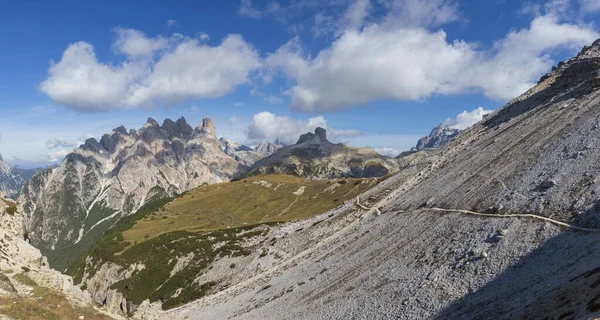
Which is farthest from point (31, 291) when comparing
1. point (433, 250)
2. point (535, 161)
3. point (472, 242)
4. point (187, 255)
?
point (187, 255)

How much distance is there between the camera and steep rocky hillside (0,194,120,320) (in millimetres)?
27625

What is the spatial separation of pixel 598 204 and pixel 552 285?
1599 centimetres

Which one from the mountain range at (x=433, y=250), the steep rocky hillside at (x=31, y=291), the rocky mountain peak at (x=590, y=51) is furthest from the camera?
the rocky mountain peak at (x=590, y=51)

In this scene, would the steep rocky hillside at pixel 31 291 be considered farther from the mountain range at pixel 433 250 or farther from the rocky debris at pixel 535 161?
the rocky debris at pixel 535 161

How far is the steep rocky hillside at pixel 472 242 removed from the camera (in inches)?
1359

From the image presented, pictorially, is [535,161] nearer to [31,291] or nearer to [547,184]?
[547,184]

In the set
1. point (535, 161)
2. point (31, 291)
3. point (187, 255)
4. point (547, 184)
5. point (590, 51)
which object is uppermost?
point (590, 51)

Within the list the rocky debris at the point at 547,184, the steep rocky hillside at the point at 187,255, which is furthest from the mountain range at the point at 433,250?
the steep rocky hillside at the point at 187,255

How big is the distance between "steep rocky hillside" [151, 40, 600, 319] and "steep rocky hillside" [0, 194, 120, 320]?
27.4 metres

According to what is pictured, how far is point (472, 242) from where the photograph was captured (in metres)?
46.3

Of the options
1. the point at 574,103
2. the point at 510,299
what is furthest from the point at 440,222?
the point at 574,103

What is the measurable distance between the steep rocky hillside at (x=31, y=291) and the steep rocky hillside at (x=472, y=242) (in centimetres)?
2741

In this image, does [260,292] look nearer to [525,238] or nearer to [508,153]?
[525,238]

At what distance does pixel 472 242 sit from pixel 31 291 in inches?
1854
